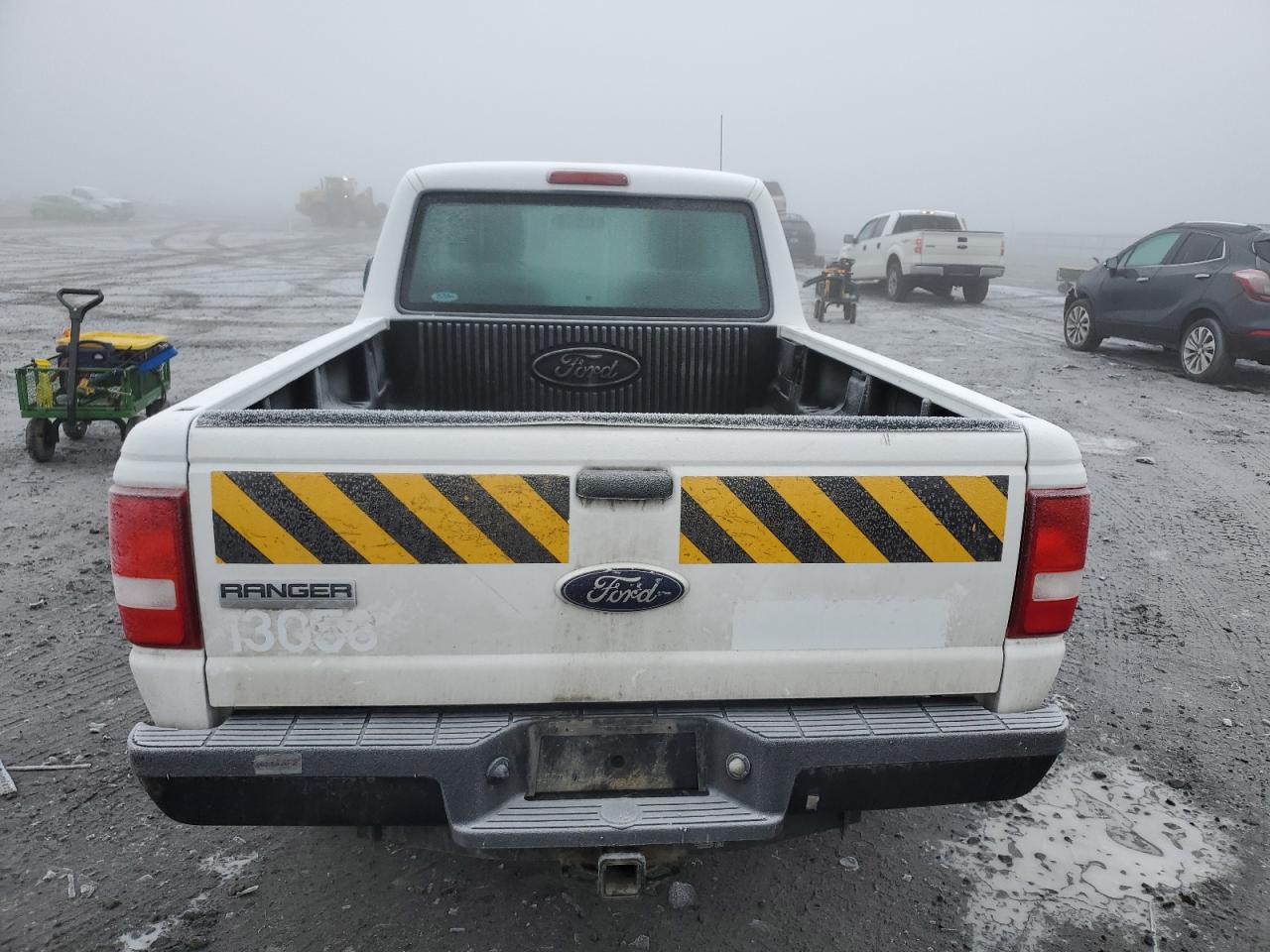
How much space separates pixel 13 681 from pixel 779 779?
344cm

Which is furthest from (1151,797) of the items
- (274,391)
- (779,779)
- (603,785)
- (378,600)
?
(274,391)

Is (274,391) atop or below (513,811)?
atop

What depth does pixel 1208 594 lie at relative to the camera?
203 inches

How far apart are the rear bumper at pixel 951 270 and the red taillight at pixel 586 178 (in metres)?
16.9

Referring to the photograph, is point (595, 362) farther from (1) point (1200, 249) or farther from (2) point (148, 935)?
(1) point (1200, 249)

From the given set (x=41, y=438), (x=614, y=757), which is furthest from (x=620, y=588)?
(x=41, y=438)

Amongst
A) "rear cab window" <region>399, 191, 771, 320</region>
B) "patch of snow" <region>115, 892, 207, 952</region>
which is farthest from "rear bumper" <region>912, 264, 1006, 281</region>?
"patch of snow" <region>115, 892, 207, 952</region>

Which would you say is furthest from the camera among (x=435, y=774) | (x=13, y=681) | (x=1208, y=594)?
(x=1208, y=594)

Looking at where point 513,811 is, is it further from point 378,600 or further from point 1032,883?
point 1032,883

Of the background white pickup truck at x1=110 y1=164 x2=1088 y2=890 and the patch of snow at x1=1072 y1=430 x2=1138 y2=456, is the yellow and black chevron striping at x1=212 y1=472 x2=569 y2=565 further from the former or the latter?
the patch of snow at x1=1072 y1=430 x2=1138 y2=456

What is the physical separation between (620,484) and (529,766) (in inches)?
27.4

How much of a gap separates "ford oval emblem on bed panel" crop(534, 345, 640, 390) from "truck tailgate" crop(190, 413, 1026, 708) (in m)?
2.25

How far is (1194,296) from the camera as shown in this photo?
36.9ft

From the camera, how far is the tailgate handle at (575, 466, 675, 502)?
206cm
